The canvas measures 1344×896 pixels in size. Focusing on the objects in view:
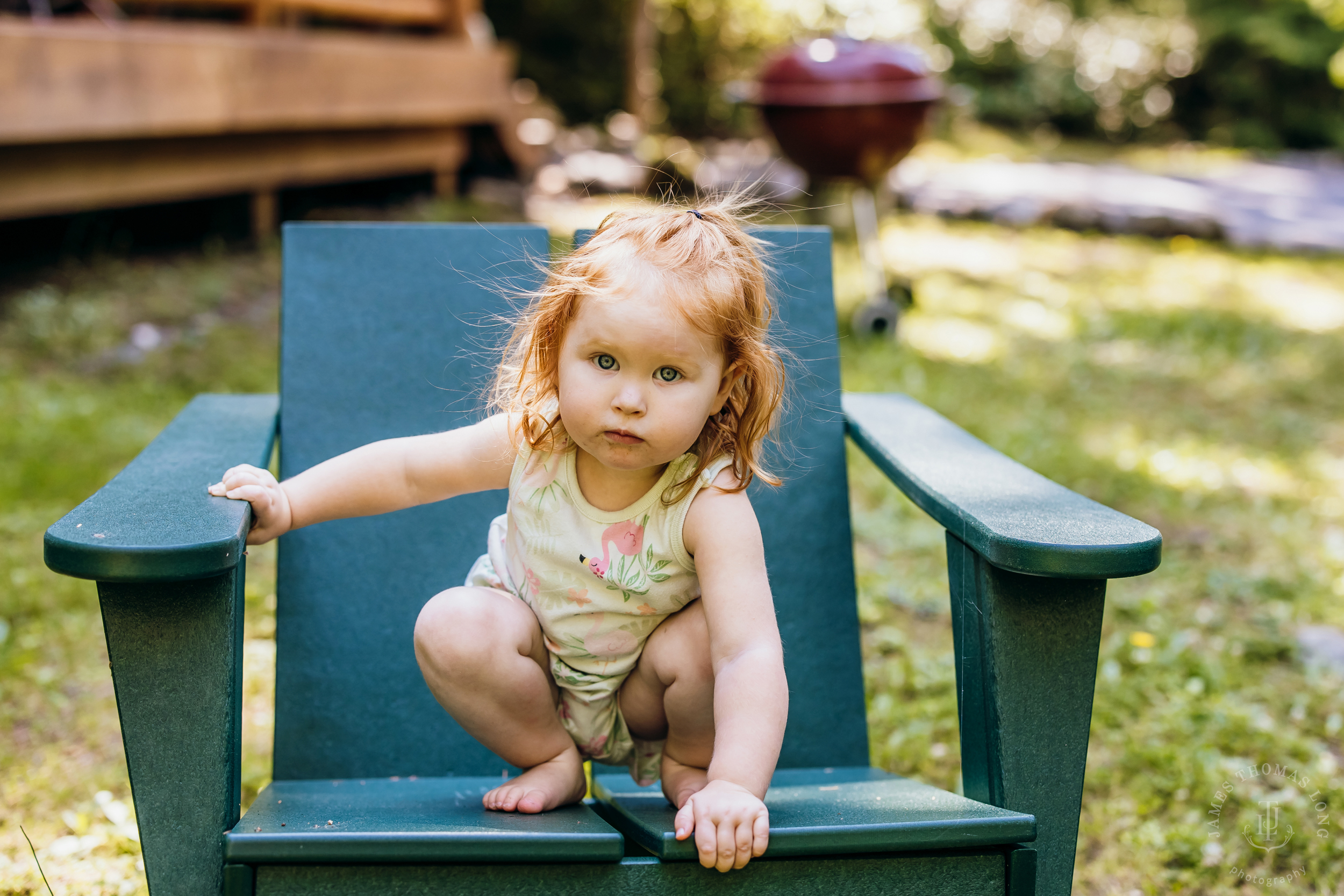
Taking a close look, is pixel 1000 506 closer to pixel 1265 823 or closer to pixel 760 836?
pixel 760 836

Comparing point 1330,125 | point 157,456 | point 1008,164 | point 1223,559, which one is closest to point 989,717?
point 157,456

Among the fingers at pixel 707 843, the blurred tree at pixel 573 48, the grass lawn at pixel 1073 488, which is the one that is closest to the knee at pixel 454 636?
the fingers at pixel 707 843

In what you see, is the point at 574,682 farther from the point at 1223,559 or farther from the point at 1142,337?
the point at 1142,337

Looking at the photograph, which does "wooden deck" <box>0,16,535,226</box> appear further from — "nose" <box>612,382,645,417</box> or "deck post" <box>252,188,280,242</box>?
"nose" <box>612,382,645,417</box>

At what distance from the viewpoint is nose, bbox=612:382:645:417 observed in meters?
1.28

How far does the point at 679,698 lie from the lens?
1421 mm

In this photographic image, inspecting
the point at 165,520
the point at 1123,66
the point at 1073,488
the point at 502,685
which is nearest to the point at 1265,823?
the point at 502,685

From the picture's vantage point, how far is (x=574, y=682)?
1482 millimetres

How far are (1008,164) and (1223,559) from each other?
795cm

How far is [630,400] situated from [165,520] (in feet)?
1.66

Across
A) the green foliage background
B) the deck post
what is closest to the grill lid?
the deck post

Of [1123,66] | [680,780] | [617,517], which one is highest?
[1123,66]

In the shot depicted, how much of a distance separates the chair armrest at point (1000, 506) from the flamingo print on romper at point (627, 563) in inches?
13.9

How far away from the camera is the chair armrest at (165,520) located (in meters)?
A: 1.11
